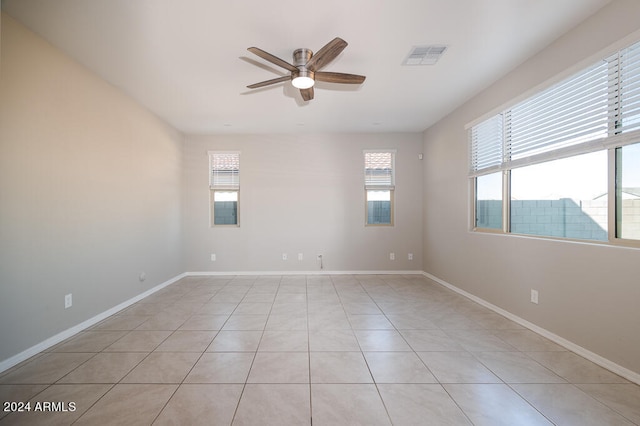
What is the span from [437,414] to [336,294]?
2436mm

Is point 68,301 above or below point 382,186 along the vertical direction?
below

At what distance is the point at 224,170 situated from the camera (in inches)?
209

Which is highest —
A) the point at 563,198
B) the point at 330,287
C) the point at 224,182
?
the point at 224,182

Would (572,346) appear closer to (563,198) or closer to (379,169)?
(563,198)

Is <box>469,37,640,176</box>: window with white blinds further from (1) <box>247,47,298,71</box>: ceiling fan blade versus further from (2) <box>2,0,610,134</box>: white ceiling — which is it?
(1) <box>247,47,298,71</box>: ceiling fan blade

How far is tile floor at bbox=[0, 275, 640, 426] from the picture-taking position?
1.59m

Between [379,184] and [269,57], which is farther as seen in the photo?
[379,184]

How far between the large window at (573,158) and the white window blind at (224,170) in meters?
4.26

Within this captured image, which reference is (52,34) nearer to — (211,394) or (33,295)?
(33,295)

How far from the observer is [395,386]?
1.84 m

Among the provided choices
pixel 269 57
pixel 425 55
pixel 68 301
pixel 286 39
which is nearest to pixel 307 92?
pixel 286 39

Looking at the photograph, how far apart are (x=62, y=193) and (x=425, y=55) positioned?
12.5 feet

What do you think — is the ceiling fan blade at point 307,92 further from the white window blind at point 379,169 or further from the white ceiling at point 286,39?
the white window blind at point 379,169

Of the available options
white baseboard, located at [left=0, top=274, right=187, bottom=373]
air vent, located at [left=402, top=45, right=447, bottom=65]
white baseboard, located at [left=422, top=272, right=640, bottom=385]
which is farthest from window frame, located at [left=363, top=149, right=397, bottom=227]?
white baseboard, located at [left=0, top=274, right=187, bottom=373]
